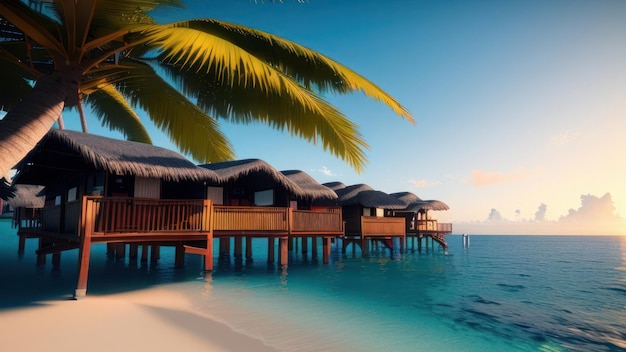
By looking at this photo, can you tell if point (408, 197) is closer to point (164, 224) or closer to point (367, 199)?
point (367, 199)

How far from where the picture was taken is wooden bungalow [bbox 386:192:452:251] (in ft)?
108

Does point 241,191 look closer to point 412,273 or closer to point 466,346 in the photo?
point 412,273

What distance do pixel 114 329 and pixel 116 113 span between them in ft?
27.4

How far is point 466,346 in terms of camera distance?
738cm

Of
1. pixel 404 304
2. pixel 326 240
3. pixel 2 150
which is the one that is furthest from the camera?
pixel 326 240

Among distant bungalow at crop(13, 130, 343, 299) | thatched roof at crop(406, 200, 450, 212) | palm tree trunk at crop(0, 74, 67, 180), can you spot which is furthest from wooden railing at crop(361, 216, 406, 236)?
palm tree trunk at crop(0, 74, 67, 180)

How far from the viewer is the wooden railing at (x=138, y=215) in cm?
1018

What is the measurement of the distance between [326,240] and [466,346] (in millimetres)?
12594

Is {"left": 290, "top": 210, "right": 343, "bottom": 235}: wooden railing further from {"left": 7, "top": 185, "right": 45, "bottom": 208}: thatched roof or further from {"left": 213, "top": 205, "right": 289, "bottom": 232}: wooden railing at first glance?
{"left": 7, "top": 185, "right": 45, "bottom": 208}: thatched roof

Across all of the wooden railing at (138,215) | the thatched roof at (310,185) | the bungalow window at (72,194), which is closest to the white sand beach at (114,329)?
the wooden railing at (138,215)

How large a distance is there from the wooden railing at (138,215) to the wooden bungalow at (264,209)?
1.30 m

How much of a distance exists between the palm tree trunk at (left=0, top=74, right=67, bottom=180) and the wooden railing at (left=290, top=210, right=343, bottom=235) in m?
10.9

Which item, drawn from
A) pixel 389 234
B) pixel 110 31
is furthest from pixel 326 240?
pixel 110 31

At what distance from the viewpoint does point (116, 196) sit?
13000 millimetres
